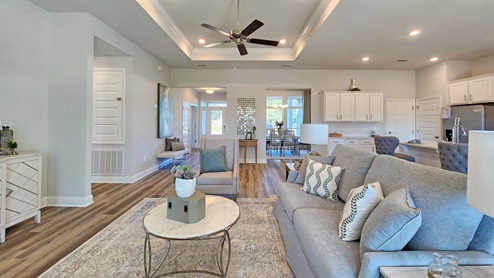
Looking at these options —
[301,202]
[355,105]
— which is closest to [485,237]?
[301,202]

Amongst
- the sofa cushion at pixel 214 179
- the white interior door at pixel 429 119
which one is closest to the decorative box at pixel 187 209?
the sofa cushion at pixel 214 179

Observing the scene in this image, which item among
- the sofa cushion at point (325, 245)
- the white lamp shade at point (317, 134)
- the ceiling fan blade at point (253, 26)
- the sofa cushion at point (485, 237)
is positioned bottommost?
the sofa cushion at point (325, 245)

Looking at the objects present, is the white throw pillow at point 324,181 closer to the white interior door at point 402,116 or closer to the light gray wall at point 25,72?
the light gray wall at point 25,72

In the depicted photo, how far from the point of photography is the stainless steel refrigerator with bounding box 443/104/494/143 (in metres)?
4.66

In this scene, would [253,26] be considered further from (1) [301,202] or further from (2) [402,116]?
(2) [402,116]

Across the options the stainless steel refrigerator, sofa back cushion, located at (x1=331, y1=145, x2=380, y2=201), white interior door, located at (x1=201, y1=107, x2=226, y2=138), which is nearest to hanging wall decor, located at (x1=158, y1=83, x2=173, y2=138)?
white interior door, located at (x1=201, y1=107, x2=226, y2=138)

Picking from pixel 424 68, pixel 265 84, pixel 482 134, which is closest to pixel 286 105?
pixel 265 84

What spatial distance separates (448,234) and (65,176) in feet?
14.3

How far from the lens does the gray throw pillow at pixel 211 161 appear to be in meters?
3.73

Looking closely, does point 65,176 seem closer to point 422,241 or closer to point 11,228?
point 11,228

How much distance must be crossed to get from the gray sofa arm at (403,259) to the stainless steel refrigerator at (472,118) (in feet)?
14.5

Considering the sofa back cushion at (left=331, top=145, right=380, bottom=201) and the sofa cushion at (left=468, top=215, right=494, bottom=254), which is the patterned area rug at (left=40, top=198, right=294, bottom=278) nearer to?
the sofa back cushion at (left=331, top=145, right=380, bottom=201)

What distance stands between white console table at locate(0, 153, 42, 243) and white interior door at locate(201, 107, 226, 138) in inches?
340

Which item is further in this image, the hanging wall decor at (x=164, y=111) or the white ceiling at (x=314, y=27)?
the hanging wall decor at (x=164, y=111)
